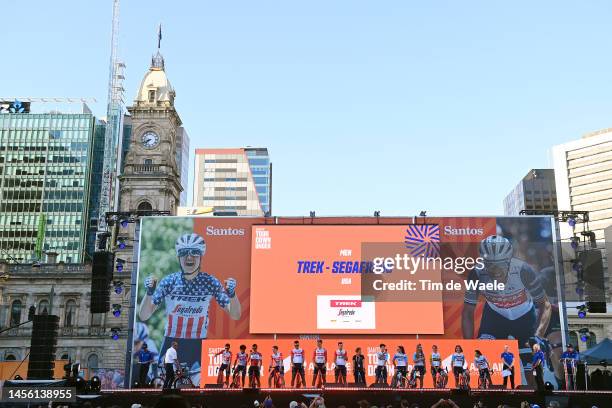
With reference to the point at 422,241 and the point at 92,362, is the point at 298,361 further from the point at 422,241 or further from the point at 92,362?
the point at 92,362

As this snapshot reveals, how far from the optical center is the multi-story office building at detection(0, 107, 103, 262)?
86.3 meters

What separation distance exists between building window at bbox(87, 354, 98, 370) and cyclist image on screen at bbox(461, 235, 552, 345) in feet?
113

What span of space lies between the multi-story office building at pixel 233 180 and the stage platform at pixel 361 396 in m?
95.7

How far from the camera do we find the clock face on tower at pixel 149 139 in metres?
53.8

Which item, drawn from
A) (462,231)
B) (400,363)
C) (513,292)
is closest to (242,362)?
(400,363)

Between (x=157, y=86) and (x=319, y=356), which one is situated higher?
(x=157, y=86)

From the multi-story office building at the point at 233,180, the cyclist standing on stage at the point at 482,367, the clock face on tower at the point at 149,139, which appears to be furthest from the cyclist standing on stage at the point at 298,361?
the multi-story office building at the point at 233,180

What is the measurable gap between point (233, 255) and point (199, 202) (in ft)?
304

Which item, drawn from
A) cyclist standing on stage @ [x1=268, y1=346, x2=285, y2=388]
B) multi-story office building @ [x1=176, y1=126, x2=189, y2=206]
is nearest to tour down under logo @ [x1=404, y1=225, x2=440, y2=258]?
cyclist standing on stage @ [x1=268, y1=346, x2=285, y2=388]

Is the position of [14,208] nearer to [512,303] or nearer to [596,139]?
[512,303]

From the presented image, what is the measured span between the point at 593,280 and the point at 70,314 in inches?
1558

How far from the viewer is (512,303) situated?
24484 mm

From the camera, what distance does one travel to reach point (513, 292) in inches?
969

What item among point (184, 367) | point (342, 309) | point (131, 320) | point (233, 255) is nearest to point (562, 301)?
point (342, 309)
